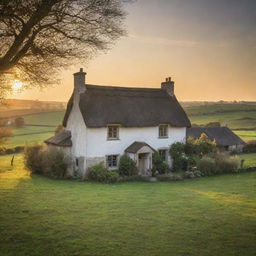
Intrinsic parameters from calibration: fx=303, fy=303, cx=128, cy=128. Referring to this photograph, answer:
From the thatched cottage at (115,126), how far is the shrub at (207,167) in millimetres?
3683

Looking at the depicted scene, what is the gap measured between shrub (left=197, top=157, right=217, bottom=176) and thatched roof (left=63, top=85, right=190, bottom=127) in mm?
4739

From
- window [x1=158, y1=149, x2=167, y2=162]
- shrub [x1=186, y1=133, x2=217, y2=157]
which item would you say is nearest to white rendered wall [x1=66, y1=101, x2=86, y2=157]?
window [x1=158, y1=149, x2=167, y2=162]

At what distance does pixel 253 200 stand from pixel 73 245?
1088 centimetres

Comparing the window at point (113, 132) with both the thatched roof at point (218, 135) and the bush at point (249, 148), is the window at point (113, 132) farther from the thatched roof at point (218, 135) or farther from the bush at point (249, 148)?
the bush at point (249, 148)

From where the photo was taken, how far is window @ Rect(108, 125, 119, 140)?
27156 millimetres

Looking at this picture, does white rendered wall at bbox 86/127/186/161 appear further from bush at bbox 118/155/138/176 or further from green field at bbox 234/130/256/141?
green field at bbox 234/130/256/141

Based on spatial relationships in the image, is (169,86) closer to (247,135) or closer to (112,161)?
(112,161)

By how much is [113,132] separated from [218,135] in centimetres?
2850

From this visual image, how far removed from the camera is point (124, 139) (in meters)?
27.7

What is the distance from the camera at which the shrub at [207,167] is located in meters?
27.8

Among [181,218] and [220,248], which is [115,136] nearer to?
[181,218]

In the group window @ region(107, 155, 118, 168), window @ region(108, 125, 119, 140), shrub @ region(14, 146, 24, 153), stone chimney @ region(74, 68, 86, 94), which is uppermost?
stone chimney @ region(74, 68, 86, 94)

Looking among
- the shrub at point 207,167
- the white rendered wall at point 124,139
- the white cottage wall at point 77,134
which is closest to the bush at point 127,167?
the white rendered wall at point 124,139

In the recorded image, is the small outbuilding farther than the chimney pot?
Yes
